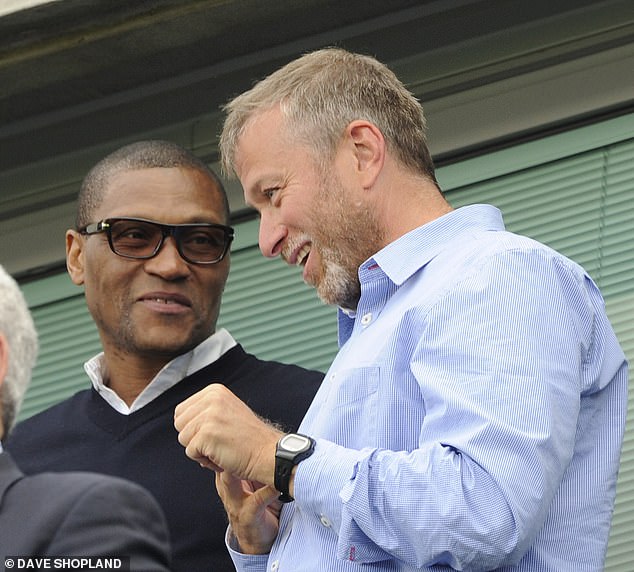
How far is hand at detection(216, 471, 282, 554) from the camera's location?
262 centimetres

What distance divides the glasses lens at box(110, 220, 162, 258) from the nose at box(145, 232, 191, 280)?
21mm

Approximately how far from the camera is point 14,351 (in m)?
2.20

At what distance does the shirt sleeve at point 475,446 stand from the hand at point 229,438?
0.30 feet


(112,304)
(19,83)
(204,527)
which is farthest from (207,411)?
(19,83)

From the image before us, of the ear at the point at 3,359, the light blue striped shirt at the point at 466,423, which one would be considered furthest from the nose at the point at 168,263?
the ear at the point at 3,359

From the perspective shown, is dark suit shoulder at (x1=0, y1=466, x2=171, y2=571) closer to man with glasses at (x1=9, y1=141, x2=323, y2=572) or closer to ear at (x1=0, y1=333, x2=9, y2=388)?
ear at (x1=0, y1=333, x2=9, y2=388)

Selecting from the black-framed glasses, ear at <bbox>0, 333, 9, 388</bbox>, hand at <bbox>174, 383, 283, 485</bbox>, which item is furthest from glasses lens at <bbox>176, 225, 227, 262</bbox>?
ear at <bbox>0, 333, 9, 388</bbox>

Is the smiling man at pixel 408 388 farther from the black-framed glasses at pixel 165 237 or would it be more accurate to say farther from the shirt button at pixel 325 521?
the black-framed glasses at pixel 165 237

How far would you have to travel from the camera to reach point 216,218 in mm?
3598

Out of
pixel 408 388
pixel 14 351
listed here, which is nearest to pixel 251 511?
pixel 408 388

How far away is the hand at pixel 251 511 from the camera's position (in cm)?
262

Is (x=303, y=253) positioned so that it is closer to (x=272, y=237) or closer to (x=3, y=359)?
(x=272, y=237)

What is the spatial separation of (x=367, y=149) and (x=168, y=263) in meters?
0.79

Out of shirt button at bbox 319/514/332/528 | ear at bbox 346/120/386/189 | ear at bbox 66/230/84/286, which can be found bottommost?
ear at bbox 66/230/84/286
